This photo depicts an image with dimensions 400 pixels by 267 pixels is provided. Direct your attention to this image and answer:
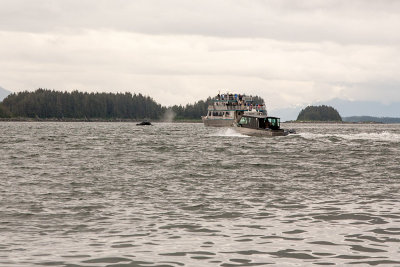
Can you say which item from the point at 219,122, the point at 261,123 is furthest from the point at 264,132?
the point at 219,122

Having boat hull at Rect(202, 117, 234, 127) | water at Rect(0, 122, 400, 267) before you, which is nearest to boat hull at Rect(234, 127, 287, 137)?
water at Rect(0, 122, 400, 267)

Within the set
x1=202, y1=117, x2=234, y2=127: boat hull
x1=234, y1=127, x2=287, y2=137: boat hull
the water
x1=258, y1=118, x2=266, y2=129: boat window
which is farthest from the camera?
x1=202, y1=117, x2=234, y2=127: boat hull

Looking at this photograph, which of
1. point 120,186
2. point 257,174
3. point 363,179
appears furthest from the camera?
point 257,174

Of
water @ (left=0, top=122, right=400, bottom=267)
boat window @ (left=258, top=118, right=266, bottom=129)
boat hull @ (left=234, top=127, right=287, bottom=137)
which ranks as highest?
boat window @ (left=258, top=118, right=266, bottom=129)

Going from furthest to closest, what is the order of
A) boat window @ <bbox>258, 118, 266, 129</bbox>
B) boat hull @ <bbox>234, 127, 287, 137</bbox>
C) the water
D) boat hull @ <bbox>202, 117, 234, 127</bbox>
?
1. boat hull @ <bbox>202, 117, 234, 127</bbox>
2. boat window @ <bbox>258, 118, 266, 129</bbox>
3. boat hull @ <bbox>234, 127, 287, 137</bbox>
4. the water

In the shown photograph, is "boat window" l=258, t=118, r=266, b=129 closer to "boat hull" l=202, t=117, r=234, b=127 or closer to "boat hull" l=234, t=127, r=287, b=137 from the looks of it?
"boat hull" l=234, t=127, r=287, b=137

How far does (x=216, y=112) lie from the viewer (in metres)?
153

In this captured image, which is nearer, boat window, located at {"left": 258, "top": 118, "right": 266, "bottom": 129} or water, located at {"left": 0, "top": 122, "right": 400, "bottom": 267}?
water, located at {"left": 0, "top": 122, "right": 400, "bottom": 267}

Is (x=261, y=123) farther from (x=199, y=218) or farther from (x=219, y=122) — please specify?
(x=219, y=122)

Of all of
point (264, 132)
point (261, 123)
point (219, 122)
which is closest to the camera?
point (264, 132)

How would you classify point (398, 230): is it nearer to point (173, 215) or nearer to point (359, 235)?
point (359, 235)

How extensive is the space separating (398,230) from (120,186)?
456 inches

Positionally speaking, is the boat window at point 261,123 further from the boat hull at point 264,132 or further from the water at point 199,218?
the water at point 199,218

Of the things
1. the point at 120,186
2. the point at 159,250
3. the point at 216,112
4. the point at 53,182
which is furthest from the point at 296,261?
the point at 216,112
